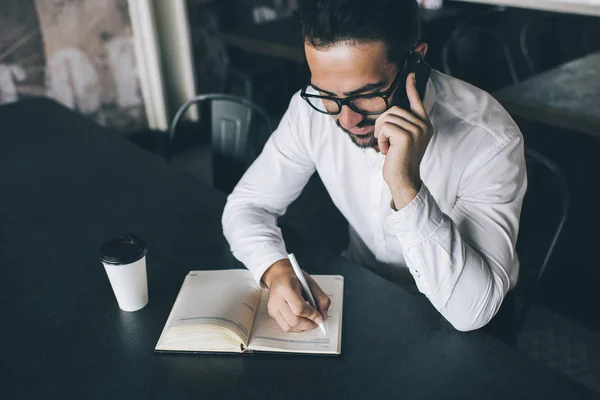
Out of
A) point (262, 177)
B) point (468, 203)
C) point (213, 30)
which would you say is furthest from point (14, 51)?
point (468, 203)

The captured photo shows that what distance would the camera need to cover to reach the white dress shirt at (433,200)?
3.74 feet

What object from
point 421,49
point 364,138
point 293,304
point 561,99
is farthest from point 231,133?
point 561,99

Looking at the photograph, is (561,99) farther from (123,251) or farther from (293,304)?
(123,251)

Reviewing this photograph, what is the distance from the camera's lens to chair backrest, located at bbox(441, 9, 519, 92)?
9.66 feet

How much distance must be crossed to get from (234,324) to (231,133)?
1005mm

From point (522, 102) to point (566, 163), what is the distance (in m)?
0.68

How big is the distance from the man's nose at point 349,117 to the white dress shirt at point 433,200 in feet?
0.56

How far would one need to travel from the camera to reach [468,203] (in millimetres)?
1246

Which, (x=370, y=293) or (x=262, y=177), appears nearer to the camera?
(x=370, y=293)

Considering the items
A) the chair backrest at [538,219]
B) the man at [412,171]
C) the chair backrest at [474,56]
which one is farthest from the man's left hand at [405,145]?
the chair backrest at [474,56]

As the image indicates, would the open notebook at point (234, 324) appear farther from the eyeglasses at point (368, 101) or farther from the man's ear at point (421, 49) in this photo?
the man's ear at point (421, 49)

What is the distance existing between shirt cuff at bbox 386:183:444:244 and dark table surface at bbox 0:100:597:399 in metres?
0.17

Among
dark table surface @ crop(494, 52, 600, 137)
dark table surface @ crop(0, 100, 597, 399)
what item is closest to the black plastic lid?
dark table surface @ crop(0, 100, 597, 399)

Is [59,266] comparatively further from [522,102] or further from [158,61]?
[158,61]
